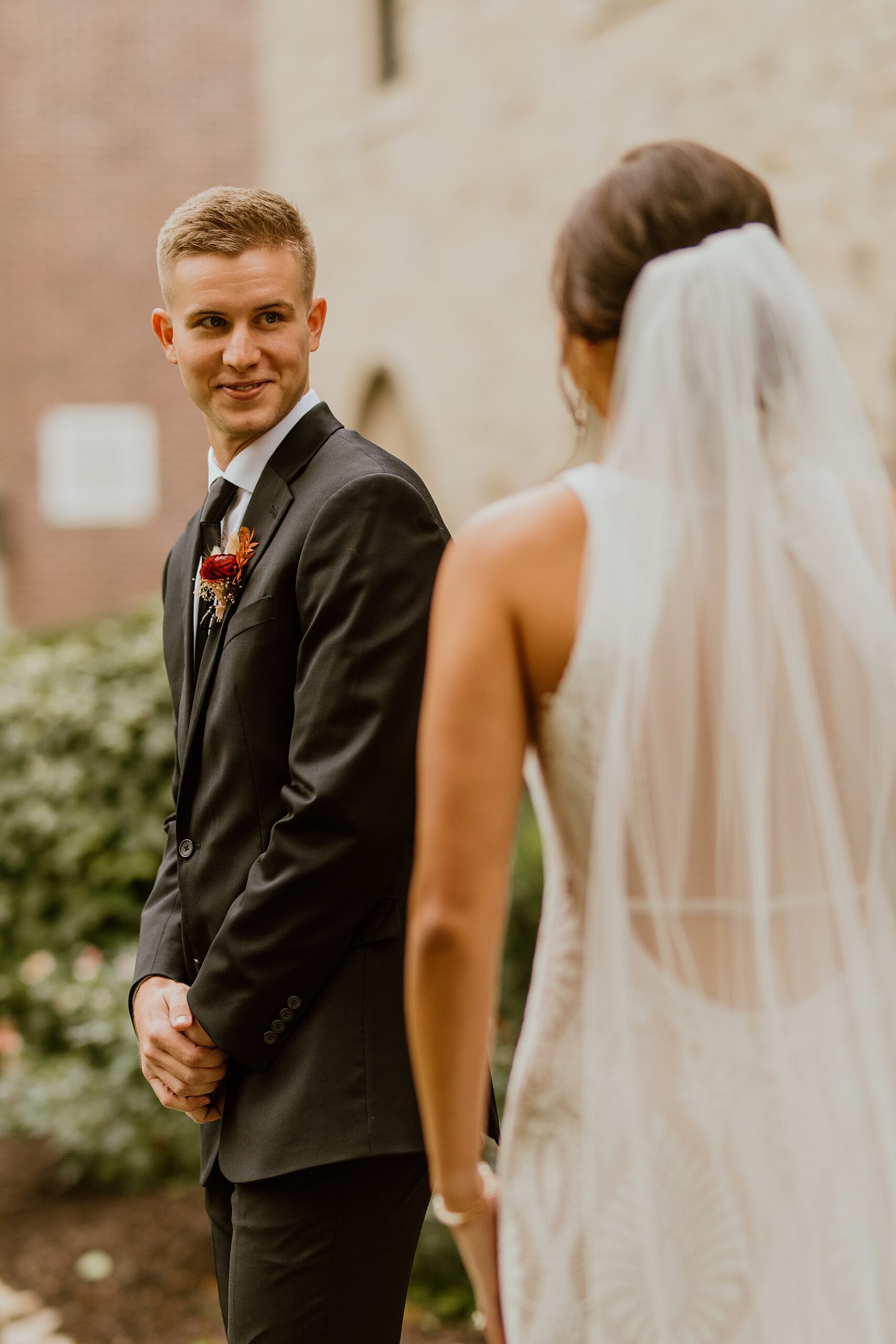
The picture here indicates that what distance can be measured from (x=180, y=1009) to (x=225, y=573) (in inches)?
26.6

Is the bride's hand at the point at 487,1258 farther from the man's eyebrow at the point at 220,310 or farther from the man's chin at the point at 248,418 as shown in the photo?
the man's eyebrow at the point at 220,310

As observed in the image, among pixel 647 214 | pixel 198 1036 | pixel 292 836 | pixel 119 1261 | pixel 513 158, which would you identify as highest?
pixel 513 158

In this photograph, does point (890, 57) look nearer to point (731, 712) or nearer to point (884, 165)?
point (884, 165)

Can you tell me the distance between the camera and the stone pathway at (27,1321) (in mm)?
4195

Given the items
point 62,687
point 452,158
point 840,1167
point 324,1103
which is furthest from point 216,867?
point 452,158

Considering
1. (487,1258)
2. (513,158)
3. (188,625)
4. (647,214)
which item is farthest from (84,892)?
(513,158)

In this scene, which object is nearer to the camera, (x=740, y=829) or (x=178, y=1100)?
(x=740, y=829)

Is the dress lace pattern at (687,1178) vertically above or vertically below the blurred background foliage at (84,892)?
above

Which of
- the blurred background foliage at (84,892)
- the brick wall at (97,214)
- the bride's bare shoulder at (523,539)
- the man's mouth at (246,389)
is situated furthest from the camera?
the brick wall at (97,214)

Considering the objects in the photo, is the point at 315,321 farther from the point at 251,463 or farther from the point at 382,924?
the point at 382,924

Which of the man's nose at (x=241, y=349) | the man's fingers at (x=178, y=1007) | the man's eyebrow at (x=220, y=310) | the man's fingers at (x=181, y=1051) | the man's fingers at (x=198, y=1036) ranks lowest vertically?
the man's fingers at (x=181, y=1051)

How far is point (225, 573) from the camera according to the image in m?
2.32

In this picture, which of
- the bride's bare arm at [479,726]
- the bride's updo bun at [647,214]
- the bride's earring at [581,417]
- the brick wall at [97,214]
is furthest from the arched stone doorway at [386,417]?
the bride's bare arm at [479,726]

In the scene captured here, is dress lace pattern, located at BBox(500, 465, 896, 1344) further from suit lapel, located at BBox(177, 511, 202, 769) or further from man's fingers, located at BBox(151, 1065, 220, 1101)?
suit lapel, located at BBox(177, 511, 202, 769)
